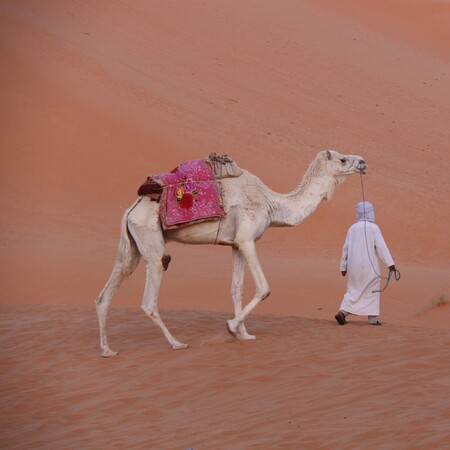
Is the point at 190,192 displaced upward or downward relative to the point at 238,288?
upward

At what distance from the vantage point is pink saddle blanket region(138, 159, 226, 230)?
9.98m

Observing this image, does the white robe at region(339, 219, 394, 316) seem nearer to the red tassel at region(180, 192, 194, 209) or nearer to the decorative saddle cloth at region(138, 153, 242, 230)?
the decorative saddle cloth at region(138, 153, 242, 230)

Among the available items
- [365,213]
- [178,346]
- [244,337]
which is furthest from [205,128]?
[178,346]

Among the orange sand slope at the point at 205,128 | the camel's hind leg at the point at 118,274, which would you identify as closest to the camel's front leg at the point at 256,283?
the camel's hind leg at the point at 118,274

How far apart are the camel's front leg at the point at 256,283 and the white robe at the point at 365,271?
1.77m

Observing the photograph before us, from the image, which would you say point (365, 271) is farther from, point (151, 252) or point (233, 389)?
point (233, 389)

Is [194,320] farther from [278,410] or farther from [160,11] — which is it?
[160,11]

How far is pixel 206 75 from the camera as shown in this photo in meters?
29.3

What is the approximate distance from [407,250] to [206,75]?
11707mm

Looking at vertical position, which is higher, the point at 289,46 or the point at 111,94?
the point at 289,46

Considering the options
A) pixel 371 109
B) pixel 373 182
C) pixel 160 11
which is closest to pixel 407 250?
pixel 373 182

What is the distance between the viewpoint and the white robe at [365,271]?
11391 mm

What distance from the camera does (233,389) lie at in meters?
8.47

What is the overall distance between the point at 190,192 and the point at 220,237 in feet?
2.03
